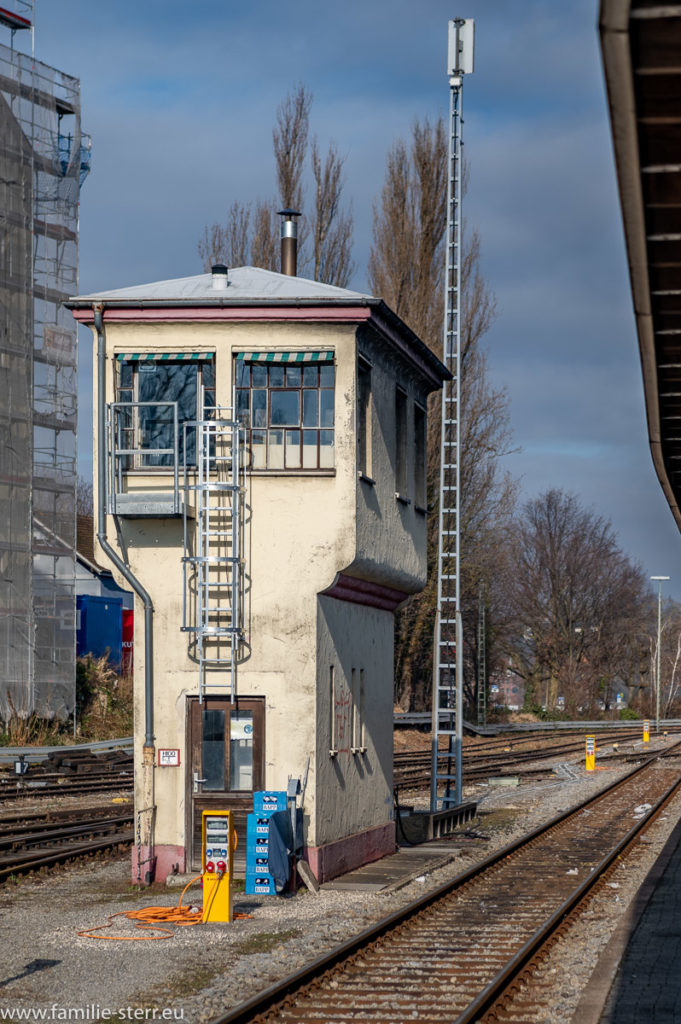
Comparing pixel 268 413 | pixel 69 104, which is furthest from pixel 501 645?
pixel 268 413

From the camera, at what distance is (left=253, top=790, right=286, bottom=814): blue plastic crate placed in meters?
15.2

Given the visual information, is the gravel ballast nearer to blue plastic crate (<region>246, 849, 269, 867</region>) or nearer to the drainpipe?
blue plastic crate (<region>246, 849, 269, 867</region>)

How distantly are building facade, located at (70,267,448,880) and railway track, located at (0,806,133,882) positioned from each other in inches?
96.1

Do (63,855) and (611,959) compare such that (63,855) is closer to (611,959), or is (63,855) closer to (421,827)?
(421,827)

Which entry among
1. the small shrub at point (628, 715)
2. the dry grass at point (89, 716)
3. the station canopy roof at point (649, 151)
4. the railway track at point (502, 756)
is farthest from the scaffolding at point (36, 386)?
the small shrub at point (628, 715)

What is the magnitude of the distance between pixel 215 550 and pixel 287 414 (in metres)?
1.92

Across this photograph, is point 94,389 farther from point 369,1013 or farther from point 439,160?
point 439,160

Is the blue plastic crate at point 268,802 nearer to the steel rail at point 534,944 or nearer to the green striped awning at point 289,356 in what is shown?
the steel rail at point 534,944

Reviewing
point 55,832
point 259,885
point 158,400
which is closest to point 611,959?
point 259,885

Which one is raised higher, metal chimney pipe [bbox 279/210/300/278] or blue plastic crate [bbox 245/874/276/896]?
metal chimney pipe [bbox 279/210/300/278]

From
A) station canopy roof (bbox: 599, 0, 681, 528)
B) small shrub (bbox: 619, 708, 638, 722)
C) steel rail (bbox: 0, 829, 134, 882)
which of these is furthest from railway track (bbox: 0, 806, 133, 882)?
small shrub (bbox: 619, 708, 638, 722)

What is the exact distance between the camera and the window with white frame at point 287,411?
1683cm

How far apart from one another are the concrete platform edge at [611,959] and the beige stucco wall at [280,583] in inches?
151

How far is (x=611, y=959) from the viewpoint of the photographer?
11.8 metres
